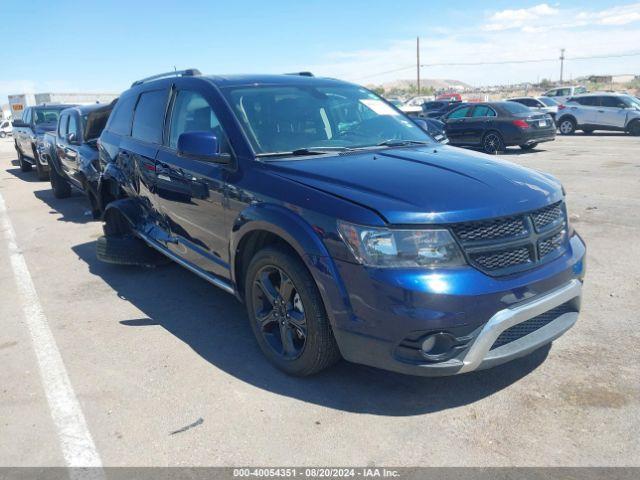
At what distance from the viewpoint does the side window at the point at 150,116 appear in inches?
191

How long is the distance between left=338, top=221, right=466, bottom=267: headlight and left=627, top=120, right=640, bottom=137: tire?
21.1 m

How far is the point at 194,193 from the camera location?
415 cm

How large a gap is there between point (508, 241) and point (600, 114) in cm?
2155

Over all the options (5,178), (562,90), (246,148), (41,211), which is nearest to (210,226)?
(246,148)

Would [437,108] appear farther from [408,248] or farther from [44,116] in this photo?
[408,248]

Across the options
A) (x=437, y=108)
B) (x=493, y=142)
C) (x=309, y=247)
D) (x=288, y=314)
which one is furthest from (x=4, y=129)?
(x=309, y=247)

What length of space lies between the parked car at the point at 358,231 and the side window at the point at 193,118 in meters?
0.02

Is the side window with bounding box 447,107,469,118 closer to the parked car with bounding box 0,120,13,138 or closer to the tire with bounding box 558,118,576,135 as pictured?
the tire with bounding box 558,118,576,135

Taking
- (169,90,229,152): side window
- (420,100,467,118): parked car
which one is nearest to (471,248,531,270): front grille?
(169,90,229,152): side window

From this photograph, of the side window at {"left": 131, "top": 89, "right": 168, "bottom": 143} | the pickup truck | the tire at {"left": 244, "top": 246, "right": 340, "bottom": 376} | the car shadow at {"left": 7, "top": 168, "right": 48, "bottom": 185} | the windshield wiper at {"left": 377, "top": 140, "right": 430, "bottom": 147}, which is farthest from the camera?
the car shadow at {"left": 7, "top": 168, "right": 48, "bottom": 185}

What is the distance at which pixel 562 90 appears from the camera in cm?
3312

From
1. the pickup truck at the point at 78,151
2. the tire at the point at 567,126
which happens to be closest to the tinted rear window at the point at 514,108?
the tire at the point at 567,126

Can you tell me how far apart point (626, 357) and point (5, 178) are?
1592 cm

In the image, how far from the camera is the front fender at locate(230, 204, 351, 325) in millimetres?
2906
